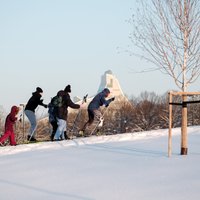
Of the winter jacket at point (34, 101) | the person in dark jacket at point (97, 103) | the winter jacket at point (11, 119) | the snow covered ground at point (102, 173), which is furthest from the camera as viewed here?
the person in dark jacket at point (97, 103)

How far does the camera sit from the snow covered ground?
5.29m

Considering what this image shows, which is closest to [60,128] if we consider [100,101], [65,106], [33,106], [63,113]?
[63,113]

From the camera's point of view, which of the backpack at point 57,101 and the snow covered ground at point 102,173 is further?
the backpack at point 57,101

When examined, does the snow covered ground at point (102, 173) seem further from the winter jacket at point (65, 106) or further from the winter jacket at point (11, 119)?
the winter jacket at point (65, 106)

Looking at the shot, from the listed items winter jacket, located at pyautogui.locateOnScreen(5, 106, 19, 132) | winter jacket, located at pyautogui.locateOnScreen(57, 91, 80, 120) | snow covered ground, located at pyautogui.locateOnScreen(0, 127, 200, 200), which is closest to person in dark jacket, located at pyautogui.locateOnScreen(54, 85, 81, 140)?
winter jacket, located at pyautogui.locateOnScreen(57, 91, 80, 120)

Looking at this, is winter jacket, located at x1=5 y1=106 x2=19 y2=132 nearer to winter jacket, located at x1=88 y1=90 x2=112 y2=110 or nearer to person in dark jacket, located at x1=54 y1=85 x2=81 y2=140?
person in dark jacket, located at x1=54 y1=85 x2=81 y2=140

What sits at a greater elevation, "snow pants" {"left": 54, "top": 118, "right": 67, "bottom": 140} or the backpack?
the backpack

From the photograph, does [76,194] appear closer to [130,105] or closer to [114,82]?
[130,105]

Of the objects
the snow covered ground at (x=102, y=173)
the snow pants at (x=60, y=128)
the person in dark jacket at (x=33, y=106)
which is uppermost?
the person in dark jacket at (x=33, y=106)

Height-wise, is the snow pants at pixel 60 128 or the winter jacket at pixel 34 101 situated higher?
the winter jacket at pixel 34 101

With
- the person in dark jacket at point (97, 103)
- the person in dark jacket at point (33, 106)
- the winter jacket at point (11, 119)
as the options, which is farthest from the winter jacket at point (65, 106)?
the winter jacket at point (11, 119)

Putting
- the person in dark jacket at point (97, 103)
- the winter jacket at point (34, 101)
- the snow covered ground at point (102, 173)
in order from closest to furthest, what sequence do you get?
1. the snow covered ground at point (102, 173)
2. the winter jacket at point (34, 101)
3. the person in dark jacket at point (97, 103)

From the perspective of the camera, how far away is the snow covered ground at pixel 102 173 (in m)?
5.29

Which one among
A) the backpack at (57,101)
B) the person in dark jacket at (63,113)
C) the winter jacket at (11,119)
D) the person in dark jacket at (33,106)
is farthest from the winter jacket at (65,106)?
the winter jacket at (11,119)
